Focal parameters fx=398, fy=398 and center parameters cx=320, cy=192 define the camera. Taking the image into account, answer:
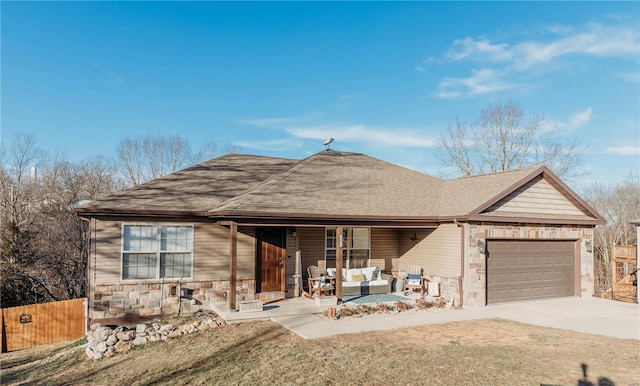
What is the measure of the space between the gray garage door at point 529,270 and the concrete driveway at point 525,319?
45 centimetres

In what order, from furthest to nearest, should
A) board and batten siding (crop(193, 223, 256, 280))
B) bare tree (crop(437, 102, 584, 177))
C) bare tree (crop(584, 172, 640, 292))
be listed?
1. bare tree (crop(437, 102, 584, 177))
2. bare tree (crop(584, 172, 640, 292))
3. board and batten siding (crop(193, 223, 256, 280))

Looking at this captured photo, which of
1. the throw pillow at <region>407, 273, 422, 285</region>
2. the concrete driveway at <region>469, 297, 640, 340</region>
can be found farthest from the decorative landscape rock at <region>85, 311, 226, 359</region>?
the concrete driveway at <region>469, 297, 640, 340</region>

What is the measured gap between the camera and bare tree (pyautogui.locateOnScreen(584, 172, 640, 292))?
24.4m

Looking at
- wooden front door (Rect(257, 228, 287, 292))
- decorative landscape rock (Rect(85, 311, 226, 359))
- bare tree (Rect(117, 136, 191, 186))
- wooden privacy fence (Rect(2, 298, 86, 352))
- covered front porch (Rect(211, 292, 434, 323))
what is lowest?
wooden privacy fence (Rect(2, 298, 86, 352))

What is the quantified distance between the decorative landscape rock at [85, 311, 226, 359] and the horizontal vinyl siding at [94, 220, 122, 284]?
1212 mm

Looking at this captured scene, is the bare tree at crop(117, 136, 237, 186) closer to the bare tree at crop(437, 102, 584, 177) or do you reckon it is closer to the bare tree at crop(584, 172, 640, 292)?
the bare tree at crop(437, 102, 584, 177)

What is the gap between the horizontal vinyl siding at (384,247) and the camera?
1440 cm

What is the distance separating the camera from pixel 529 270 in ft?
42.4

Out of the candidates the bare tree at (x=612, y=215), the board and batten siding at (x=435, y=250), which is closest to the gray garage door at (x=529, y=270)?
the board and batten siding at (x=435, y=250)

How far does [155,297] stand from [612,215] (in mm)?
31468

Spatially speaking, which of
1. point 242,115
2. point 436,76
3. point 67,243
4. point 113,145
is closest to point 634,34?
point 436,76

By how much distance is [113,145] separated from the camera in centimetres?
3294

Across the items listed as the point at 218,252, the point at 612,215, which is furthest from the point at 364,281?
the point at 612,215

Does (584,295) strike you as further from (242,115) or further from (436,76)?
(242,115)
